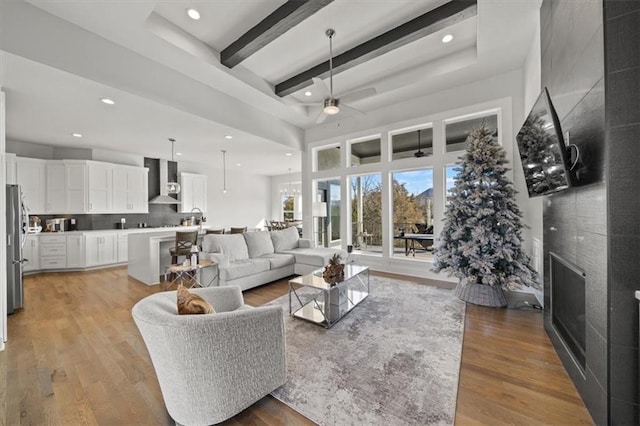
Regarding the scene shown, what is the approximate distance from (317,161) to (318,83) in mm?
3569

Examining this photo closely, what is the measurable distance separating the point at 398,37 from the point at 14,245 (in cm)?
591

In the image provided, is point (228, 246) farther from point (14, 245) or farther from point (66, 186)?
point (66, 186)

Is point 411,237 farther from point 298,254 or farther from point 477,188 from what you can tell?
point 298,254

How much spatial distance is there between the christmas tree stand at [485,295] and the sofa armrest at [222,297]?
313 centimetres

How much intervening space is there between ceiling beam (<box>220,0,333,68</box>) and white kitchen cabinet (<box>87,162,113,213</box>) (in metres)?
4.88

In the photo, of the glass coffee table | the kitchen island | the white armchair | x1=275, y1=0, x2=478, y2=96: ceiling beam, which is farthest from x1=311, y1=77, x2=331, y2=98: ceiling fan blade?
the kitchen island

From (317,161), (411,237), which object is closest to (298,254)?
(411,237)

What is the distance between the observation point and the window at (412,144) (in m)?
5.37

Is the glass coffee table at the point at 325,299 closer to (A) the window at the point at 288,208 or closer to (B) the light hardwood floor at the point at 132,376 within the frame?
(B) the light hardwood floor at the point at 132,376

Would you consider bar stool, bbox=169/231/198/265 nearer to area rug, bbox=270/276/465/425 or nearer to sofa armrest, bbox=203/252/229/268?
sofa armrest, bbox=203/252/229/268

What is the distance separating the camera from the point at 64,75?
3.02m

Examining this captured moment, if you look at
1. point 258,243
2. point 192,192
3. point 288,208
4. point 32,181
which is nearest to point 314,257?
point 258,243

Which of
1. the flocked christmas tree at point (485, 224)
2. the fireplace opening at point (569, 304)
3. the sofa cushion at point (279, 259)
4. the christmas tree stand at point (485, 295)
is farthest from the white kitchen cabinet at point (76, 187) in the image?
the fireplace opening at point (569, 304)

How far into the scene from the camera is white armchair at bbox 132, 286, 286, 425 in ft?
4.82
